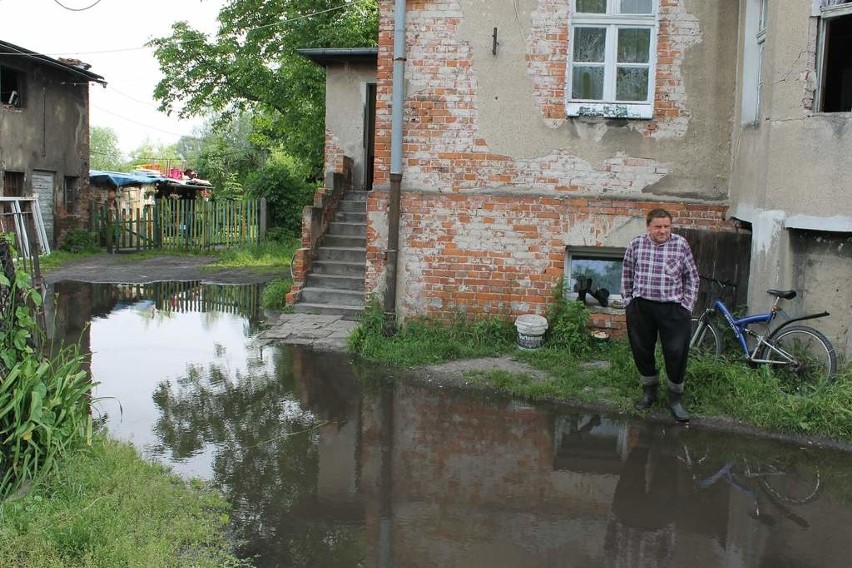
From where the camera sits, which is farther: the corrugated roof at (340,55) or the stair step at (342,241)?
the corrugated roof at (340,55)

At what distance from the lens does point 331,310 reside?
11.4 meters

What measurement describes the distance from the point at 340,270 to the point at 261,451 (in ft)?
21.8

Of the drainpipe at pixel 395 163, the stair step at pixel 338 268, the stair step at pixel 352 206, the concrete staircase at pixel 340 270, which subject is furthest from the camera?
the stair step at pixel 352 206

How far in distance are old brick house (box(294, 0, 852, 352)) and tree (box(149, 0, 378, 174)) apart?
11562 mm

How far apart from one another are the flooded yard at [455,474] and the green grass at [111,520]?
0.23 meters

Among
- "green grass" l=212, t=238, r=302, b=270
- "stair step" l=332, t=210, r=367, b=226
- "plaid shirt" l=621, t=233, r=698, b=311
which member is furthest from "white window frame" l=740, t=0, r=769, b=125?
"green grass" l=212, t=238, r=302, b=270

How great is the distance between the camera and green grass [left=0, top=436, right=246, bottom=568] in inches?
148

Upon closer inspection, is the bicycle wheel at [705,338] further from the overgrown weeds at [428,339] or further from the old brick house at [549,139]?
the overgrown weeds at [428,339]

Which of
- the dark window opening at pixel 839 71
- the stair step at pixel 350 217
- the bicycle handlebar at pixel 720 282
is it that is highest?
the dark window opening at pixel 839 71

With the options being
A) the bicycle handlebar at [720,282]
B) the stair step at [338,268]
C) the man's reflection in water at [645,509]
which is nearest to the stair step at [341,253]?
the stair step at [338,268]

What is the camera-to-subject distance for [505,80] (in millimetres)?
9070

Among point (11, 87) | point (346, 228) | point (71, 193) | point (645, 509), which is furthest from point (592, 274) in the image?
point (71, 193)

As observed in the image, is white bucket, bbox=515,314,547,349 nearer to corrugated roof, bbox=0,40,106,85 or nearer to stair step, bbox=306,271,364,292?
stair step, bbox=306,271,364,292

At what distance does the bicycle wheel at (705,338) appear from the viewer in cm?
776
